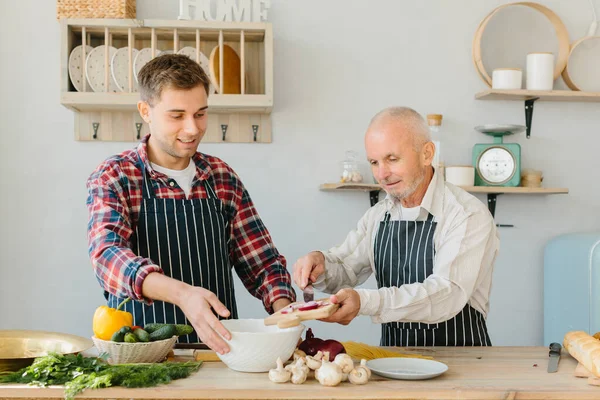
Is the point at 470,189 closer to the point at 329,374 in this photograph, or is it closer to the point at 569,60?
the point at 569,60

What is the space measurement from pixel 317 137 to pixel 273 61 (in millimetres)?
454

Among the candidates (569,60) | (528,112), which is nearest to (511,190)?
(528,112)

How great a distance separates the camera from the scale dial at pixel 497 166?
3.81 m

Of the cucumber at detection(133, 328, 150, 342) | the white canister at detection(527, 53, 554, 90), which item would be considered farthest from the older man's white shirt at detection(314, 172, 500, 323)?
the white canister at detection(527, 53, 554, 90)

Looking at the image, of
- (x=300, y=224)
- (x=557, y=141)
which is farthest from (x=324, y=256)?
(x=557, y=141)

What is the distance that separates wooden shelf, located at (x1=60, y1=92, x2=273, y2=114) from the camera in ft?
11.1

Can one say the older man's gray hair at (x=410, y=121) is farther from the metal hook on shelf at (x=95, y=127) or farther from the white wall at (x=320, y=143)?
the metal hook on shelf at (x=95, y=127)

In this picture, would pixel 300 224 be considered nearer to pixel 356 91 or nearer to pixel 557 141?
pixel 356 91

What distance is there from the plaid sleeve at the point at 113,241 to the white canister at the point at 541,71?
2362 mm

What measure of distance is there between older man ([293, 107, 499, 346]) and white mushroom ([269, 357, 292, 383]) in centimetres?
60

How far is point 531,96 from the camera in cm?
380

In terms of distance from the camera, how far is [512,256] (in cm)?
397

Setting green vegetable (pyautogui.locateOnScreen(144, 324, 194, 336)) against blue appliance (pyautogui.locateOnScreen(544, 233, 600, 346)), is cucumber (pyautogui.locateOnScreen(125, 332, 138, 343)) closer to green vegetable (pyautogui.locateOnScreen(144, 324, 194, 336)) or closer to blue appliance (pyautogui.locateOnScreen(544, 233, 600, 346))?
green vegetable (pyautogui.locateOnScreen(144, 324, 194, 336))

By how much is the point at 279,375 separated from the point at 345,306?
1.21ft
